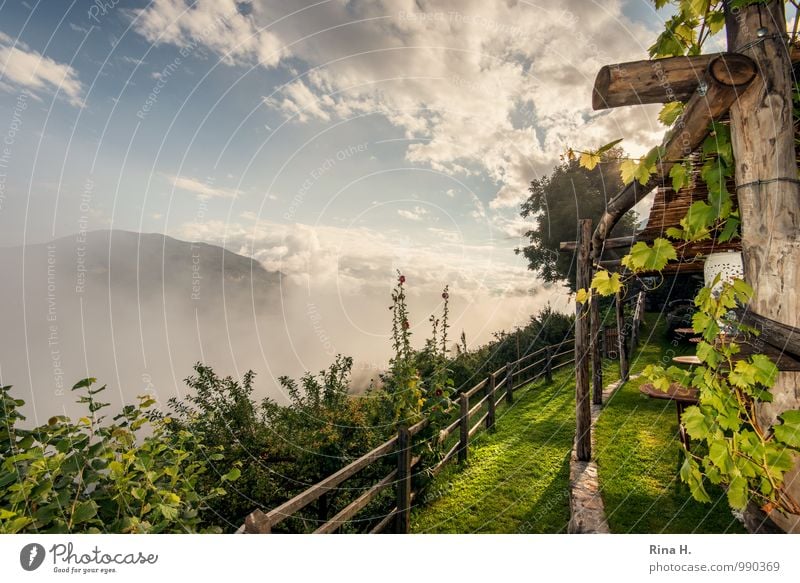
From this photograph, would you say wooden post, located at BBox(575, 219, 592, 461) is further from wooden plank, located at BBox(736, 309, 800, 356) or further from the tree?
the tree

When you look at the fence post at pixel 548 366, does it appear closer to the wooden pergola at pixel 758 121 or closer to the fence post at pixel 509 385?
the fence post at pixel 509 385

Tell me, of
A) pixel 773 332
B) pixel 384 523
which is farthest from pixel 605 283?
pixel 384 523

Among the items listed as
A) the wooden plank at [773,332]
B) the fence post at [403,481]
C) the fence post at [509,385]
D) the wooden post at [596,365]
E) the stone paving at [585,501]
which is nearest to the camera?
the wooden plank at [773,332]

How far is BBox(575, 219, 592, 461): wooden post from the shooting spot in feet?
15.2

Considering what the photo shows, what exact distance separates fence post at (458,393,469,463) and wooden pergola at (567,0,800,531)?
382 cm

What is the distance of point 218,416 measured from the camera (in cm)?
348

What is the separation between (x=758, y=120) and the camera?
1.71 meters


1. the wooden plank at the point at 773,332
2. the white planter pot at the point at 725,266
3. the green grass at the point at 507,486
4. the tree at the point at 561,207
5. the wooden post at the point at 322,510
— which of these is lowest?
the green grass at the point at 507,486

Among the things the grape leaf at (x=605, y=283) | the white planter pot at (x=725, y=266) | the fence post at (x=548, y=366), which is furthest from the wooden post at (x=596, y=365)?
the grape leaf at (x=605, y=283)

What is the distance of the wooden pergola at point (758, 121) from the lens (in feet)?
5.50

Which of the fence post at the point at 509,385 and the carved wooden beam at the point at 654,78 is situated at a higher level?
the carved wooden beam at the point at 654,78

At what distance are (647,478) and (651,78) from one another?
4.38 metres
